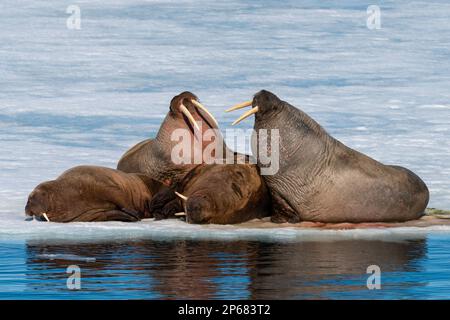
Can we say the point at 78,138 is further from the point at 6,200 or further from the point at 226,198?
the point at 226,198

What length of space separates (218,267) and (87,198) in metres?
2.73

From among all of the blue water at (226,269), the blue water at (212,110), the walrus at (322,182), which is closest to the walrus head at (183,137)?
the walrus at (322,182)

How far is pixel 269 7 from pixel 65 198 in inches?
769

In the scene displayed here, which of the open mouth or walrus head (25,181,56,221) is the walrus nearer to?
the open mouth

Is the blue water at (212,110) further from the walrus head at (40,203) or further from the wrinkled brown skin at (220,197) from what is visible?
the wrinkled brown skin at (220,197)

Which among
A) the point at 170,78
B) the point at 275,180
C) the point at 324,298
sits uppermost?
the point at 170,78

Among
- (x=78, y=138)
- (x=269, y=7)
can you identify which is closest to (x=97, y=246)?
(x=78, y=138)

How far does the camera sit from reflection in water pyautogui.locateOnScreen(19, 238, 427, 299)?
7.76 metres

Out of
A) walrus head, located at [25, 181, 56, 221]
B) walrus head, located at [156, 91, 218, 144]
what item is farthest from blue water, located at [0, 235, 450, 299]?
walrus head, located at [156, 91, 218, 144]

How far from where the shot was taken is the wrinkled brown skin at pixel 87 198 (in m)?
10.9

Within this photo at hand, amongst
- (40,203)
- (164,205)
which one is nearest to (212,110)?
(164,205)

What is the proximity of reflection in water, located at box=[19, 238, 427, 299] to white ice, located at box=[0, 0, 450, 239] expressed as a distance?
759mm

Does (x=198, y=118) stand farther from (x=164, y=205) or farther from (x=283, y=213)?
(x=283, y=213)

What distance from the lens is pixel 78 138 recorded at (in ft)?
54.0
